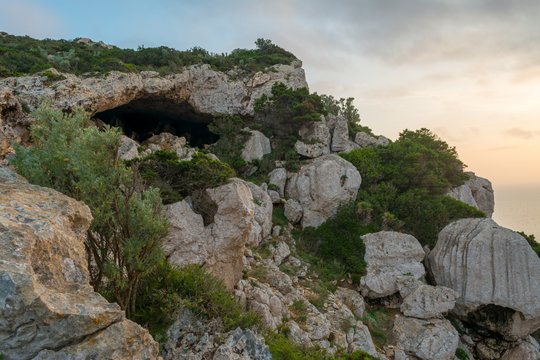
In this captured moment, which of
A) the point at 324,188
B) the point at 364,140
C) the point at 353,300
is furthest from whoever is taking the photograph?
the point at 364,140

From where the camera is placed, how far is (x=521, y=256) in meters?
13.8

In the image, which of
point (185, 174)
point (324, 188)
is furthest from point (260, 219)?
point (185, 174)

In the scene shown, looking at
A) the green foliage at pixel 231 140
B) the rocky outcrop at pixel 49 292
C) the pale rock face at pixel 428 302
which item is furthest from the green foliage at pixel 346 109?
the rocky outcrop at pixel 49 292

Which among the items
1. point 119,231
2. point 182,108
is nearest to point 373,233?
point 119,231

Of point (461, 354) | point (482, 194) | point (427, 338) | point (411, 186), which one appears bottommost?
point (461, 354)

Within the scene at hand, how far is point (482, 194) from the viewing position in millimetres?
26812

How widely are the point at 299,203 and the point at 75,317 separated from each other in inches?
700

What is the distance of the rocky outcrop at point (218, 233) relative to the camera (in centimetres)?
973

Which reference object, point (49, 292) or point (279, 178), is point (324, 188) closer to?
point (279, 178)

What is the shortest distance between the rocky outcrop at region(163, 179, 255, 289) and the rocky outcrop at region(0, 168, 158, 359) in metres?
5.84

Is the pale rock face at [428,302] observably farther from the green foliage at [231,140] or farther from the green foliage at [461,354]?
the green foliage at [231,140]

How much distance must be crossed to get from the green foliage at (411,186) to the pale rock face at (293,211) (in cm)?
431

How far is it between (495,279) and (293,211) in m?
11.5

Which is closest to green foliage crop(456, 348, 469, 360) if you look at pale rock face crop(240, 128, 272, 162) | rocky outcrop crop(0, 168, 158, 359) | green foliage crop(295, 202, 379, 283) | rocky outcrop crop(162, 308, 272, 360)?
green foliage crop(295, 202, 379, 283)
